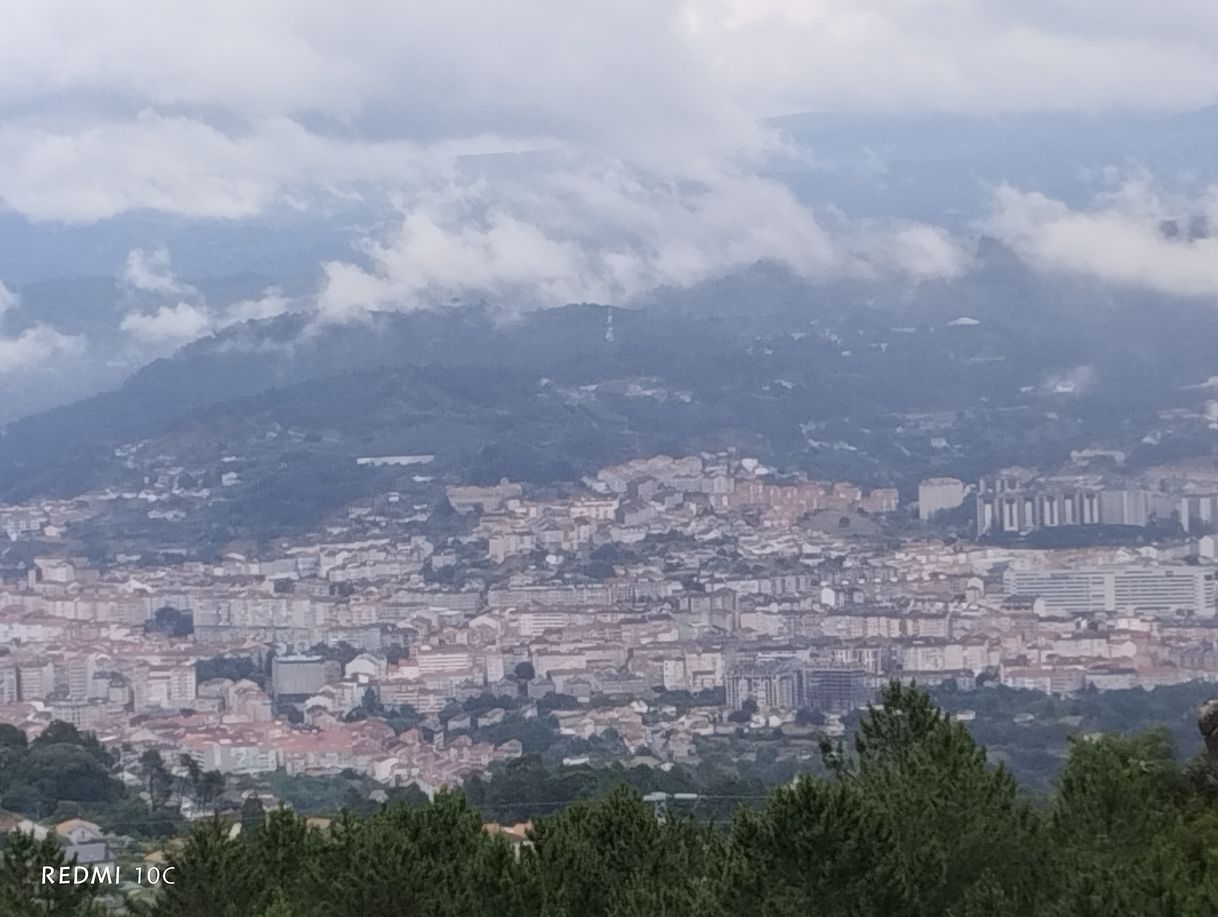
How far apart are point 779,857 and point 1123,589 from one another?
3142cm

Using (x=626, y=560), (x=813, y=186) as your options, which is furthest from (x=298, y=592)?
(x=813, y=186)

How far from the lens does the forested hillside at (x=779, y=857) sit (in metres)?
8.15

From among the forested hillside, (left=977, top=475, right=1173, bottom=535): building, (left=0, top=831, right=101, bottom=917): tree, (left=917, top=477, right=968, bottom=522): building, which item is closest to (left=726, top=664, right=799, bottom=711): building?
(left=977, top=475, right=1173, bottom=535): building

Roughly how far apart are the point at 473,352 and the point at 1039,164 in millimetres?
36010

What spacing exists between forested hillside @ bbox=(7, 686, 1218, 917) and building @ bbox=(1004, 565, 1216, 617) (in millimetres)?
27107

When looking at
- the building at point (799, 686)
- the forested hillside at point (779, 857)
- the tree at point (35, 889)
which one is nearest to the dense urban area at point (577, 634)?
the building at point (799, 686)

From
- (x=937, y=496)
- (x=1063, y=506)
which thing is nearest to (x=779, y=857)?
(x=1063, y=506)

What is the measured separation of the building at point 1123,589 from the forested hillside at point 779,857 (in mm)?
27107

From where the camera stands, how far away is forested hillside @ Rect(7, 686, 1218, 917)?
8148 mm

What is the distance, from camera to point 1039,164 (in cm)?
8919

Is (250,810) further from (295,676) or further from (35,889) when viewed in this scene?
(295,676)

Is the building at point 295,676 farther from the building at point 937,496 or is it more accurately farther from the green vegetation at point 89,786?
the building at point 937,496

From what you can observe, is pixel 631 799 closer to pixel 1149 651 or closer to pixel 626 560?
pixel 1149 651

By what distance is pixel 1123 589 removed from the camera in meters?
38.4
